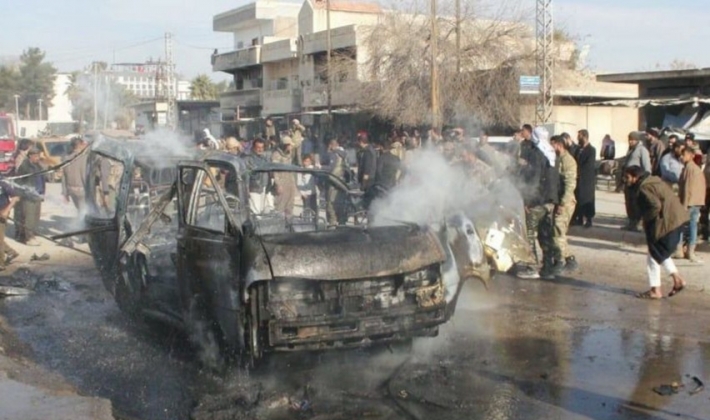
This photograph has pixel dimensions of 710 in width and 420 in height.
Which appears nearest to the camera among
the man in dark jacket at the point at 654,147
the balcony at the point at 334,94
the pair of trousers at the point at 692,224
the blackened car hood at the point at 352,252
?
the blackened car hood at the point at 352,252

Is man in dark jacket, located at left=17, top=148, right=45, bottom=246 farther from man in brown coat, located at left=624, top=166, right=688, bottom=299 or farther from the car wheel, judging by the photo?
man in brown coat, located at left=624, top=166, right=688, bottom=299

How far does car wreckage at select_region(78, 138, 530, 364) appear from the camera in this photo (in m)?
6.23

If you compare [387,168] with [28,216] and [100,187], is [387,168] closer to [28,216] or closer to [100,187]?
[100,187]

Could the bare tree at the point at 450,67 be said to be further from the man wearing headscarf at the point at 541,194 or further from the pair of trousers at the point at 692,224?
the man wearing headscarf at the point at 541,194

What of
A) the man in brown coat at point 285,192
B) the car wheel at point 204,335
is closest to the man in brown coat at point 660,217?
the man in brown coat at point 285,192

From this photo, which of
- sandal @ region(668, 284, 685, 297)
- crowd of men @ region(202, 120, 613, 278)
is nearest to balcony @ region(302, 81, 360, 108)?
crowd of men @ region(202, 120, 613, 278)

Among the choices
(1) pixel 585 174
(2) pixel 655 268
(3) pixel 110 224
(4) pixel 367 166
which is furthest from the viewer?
(4) pixel 367 166

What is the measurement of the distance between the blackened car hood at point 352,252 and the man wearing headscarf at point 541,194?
445 cm

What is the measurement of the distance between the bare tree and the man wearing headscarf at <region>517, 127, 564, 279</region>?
2362cm

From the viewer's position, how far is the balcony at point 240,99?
197 ft

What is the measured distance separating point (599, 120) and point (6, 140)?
76.1ft

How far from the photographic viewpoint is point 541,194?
36.2 feet

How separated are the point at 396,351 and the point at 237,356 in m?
1.39

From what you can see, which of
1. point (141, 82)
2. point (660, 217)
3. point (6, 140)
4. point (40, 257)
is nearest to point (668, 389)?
point (660, 217)
